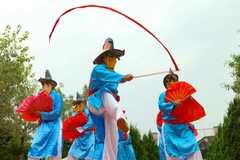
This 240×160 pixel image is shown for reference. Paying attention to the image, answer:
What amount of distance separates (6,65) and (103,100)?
9.07 m

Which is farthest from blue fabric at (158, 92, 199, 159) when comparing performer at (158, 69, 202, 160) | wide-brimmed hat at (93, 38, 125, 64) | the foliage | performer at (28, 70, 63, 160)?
performer at (28, 70, 63, 160)

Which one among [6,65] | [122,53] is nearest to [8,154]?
[6,65]

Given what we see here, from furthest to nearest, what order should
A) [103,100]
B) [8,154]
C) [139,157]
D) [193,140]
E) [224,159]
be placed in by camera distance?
[8,154] → [139,157] → [224,159] → [193,140] → [103,100]

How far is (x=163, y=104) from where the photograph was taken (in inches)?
225

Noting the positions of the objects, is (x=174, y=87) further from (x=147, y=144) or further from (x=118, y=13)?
(x=147, y=144)

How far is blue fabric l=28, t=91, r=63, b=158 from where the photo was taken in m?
5.90

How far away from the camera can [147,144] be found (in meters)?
9.13

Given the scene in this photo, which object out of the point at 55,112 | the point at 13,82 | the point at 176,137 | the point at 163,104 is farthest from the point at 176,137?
the point at 13,82

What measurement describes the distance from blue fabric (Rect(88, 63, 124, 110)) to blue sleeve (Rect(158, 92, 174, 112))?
5.97ft

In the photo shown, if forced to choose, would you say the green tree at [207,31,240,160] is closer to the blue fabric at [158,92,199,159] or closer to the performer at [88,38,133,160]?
the blue fabric at [158,92,199,159]

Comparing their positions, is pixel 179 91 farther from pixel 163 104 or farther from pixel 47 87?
pixel 47 87

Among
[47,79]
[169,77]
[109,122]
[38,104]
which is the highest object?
[47,79]

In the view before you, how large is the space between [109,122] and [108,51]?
36.1 inches

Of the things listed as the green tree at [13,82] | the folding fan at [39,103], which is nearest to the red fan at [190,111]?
the folding fan at [39,103]
